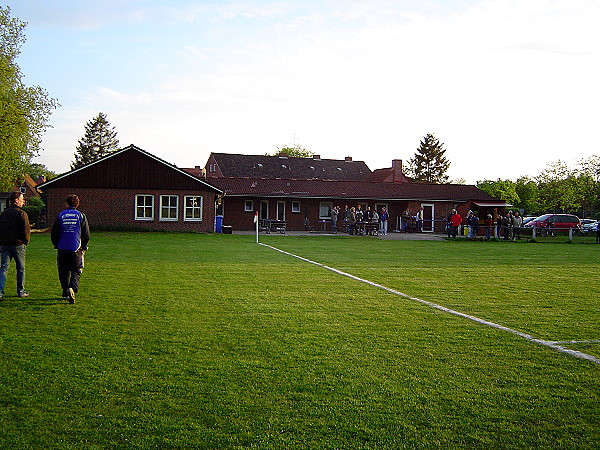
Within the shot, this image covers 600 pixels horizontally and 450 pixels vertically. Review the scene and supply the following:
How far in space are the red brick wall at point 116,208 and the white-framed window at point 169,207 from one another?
205mm

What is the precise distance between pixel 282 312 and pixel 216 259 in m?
9.94

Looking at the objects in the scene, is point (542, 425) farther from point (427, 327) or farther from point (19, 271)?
point (19, 271)

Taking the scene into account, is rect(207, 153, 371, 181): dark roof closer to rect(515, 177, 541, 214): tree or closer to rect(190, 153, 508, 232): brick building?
→ rect(190, 153, 508, 232): brick building

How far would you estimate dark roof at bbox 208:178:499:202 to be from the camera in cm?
4675

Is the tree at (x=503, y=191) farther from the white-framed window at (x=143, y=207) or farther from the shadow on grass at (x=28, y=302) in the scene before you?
the shadow on grass at (x=28, y=302)

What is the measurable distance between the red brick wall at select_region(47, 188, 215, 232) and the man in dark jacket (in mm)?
28208

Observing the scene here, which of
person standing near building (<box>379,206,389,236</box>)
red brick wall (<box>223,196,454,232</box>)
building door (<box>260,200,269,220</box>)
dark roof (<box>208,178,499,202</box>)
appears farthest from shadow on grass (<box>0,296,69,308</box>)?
building door (<box>260,200,269,220</box>)

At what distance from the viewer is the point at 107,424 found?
479 centimetres

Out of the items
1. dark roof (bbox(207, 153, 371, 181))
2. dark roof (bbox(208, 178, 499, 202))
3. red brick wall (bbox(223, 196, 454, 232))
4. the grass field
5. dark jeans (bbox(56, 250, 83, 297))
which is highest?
dark roof (bbox(207, 153, 371, 181))

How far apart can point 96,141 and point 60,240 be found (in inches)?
3314

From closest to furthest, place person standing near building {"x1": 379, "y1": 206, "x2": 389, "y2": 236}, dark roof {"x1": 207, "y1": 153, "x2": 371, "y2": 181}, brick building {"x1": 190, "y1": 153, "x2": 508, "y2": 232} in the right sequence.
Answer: person standing near building {"x1": 379, "y1": 206, "x2": 389, "y2": 236} < brick building {"x1": 190, "y1": 153, "x2": 508, "y2": 232} < dark roof {"x1": 207, "y1": 153, "x2": 371, "y2": 181}

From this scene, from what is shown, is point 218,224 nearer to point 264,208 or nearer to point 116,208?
point 116,208

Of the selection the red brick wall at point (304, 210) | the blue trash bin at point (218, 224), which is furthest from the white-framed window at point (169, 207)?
the red brick wall at point (304, 210)

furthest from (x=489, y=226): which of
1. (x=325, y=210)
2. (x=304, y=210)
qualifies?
(x=304, y=210)
